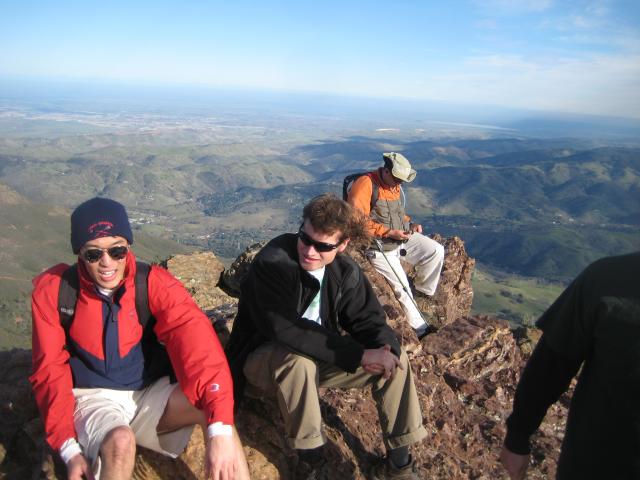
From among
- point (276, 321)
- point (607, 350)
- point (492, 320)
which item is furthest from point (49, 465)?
point (492, 320)

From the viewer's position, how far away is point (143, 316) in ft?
15.9

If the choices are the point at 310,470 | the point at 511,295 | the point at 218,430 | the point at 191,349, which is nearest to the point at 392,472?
the point at 310,470

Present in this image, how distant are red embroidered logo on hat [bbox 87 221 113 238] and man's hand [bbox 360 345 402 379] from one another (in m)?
3.13

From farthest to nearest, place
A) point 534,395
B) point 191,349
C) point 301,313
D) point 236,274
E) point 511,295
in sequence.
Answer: point 511,295
point 236,274
point 301,313
point 191,349
point 534,395

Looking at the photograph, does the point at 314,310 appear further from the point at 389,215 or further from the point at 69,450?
the point at 389,215

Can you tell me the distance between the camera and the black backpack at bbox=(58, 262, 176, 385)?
461 cm

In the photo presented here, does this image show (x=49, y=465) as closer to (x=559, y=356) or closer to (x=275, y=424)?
(x=275, y=424)

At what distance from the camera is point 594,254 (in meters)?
191

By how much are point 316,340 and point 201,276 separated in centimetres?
742

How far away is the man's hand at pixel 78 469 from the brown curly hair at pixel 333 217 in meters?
3.32

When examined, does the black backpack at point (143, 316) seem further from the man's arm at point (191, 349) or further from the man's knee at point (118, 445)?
the man's knee at point (118, 445)

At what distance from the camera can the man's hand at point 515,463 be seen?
3.31 metres

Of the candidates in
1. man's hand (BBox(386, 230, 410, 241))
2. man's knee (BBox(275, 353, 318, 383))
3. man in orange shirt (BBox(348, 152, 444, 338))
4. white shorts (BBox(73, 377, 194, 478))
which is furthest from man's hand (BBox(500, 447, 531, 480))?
man's hand (BBox(386, 230, 410, 241))

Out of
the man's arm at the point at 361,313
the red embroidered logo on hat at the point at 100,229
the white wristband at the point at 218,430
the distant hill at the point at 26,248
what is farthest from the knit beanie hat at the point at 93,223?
the distant hill at the point at 26,248
